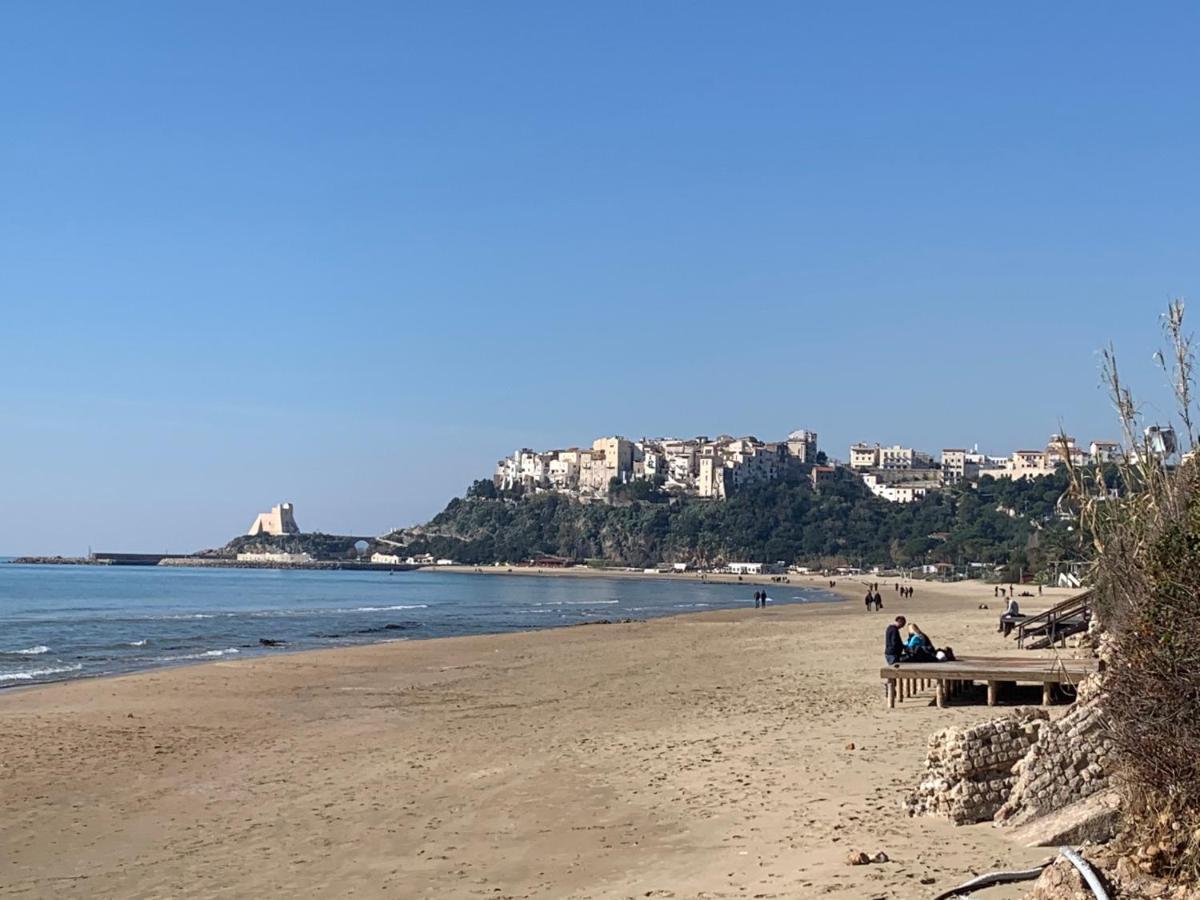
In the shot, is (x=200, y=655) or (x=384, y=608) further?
(x=384, y=608)

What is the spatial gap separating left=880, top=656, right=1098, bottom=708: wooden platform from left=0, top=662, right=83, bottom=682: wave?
65.5 ft

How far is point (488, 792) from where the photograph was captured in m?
11.4

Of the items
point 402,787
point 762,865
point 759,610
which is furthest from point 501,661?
point 759,610

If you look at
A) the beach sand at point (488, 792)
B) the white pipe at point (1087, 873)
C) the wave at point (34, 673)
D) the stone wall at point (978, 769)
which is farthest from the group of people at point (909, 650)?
the wave at point (34, 673)

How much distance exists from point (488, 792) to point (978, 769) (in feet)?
16.0

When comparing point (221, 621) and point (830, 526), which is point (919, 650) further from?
point (830, 526)

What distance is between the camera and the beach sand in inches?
321

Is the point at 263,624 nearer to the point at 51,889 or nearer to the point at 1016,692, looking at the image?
the point at 1016,692

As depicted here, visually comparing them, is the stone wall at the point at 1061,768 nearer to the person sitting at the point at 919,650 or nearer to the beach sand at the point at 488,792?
the beach sand at the point at 488,792

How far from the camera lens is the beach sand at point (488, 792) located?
8.15 metres

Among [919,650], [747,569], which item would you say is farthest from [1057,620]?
[747,569]

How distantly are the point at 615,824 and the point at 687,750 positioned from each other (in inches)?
134

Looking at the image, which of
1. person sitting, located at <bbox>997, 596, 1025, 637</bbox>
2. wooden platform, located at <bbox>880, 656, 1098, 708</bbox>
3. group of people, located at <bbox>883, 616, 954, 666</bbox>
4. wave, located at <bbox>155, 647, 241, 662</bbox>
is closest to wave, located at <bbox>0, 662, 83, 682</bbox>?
wave, located at <bbox>155, 647, 241, 662</bbox>

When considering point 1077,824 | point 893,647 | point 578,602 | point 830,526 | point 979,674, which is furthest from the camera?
point 830,526
